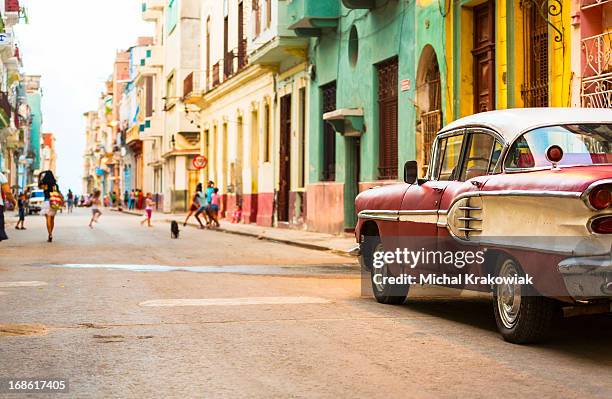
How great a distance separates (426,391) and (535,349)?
1.86m

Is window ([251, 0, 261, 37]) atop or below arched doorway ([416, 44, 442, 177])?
atop

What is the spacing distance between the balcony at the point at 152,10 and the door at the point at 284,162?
115ft

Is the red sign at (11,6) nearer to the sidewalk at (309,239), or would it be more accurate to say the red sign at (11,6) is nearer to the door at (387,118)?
the sidewalk at (309,239)

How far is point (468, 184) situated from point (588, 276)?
6.79ft

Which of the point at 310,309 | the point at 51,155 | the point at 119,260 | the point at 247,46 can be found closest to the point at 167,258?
the point at 119,260

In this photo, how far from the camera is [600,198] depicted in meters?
7.07

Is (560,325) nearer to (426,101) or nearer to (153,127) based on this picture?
(426,101)

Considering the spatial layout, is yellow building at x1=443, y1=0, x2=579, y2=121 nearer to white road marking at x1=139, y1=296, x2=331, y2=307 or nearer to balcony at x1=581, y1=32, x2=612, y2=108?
balcony at x1=581, y1=32, x2=612, y2=108

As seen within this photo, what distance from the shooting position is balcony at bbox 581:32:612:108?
49.6 ft

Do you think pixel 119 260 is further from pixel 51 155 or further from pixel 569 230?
pixel 51 155

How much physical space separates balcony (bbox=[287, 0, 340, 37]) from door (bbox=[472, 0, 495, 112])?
28.1ft

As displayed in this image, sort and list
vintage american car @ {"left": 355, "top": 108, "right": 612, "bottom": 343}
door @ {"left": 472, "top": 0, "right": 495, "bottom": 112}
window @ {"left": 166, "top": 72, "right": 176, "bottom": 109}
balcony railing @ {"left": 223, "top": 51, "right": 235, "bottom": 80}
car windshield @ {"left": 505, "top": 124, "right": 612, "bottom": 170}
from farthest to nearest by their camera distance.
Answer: window @ {"left": 166, "top": 72, "right": 176, "bottom": 109} < balcony railing @ {"left": 223, "top": 51, "right": 235, "bottom": 80} < door @ {"left": 472, "top": 0, "right": 495, "bottom": 112} < car windshield @ {"left": 505, "top": 124, "right": 612, "bottom": 170} < vintage american car @ {"left": 355, "top": 108, "right": 612, "bottom": 343}

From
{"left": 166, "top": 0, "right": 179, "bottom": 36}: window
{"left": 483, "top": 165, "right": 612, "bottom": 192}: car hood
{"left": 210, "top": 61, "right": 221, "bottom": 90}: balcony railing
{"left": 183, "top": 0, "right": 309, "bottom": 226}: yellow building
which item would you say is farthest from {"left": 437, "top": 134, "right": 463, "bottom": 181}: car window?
{"left": 166, "top": 0, "right": 179, "bottom": 36}: window

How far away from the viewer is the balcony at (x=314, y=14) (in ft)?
92.6
